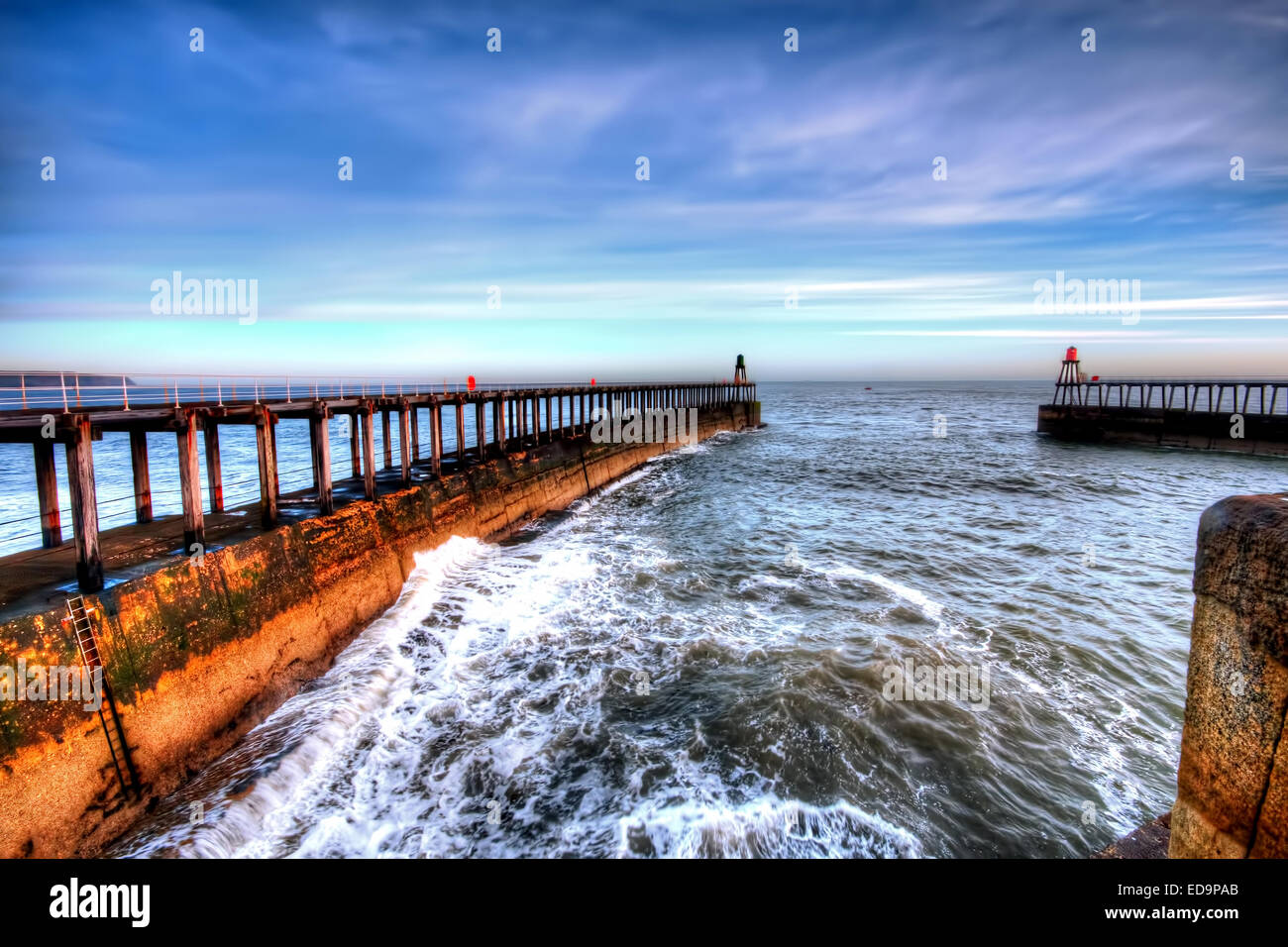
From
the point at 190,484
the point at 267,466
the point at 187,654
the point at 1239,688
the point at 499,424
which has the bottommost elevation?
the point at 187,654

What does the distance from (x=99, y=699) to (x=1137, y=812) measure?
12243mm

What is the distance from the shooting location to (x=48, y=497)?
397 inches

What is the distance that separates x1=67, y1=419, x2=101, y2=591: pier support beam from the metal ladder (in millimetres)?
717

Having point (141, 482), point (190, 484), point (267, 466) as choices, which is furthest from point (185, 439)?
point (141, 482)

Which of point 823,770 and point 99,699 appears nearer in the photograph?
point 99,699

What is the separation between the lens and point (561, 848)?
638cm

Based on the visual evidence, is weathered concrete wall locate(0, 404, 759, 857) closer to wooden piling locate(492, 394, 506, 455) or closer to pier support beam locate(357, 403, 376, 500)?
pier support beam locate(357, 403, 376, 500)

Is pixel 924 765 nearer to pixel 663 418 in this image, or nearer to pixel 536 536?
pixel 536 536

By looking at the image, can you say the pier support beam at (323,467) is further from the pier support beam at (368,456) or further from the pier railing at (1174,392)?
the pier railing at (1174,392)

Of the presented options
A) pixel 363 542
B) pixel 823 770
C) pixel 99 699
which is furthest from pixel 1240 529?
pixel 363 542

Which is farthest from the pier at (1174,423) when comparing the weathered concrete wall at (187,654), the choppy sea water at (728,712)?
the weathered concrete wall at (187,654)

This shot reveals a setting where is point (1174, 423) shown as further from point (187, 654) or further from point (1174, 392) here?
point (187, 654)

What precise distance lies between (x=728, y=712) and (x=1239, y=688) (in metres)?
6.61

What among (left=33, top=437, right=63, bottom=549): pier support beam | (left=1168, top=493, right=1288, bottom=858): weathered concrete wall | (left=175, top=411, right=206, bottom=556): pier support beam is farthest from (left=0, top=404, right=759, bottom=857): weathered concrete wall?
(left=1168, top=493, right=1288, bottom=858): weathered concrete wall
